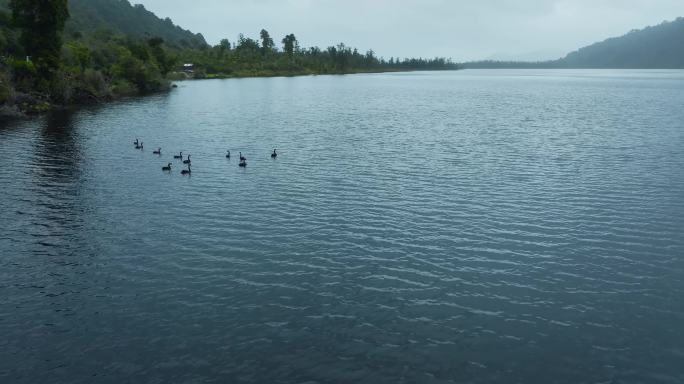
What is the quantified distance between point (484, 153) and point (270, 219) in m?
39.1

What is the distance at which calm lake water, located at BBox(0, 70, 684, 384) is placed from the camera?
24.9m

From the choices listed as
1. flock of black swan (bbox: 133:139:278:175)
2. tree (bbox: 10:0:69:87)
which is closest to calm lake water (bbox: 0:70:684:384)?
flock of black swan (bbox: 133:139:278:175)

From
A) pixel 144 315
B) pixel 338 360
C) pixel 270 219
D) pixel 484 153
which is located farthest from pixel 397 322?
pixel 484 153

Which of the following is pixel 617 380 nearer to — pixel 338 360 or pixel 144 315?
pixel 338 360

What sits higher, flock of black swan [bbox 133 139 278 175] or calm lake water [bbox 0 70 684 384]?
flock of black swan [bbox 133 139 278 175]

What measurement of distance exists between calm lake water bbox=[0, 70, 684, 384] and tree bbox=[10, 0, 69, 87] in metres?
44.7

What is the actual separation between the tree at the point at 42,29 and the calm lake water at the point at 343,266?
44705mm

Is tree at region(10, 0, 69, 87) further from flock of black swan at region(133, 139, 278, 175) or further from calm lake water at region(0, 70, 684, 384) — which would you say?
flock of black swan at region(133, 139, 278, 175)

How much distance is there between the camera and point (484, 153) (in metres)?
73.1

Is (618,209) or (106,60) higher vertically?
(106,60)

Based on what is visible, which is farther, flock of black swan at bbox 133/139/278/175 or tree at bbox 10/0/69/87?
tree at bbox 10/0/69/87

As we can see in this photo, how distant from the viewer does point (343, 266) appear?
116 ft

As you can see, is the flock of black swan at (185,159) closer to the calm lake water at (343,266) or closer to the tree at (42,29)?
the calm lake water at (343,266)

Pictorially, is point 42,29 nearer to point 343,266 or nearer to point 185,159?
point 185,159
